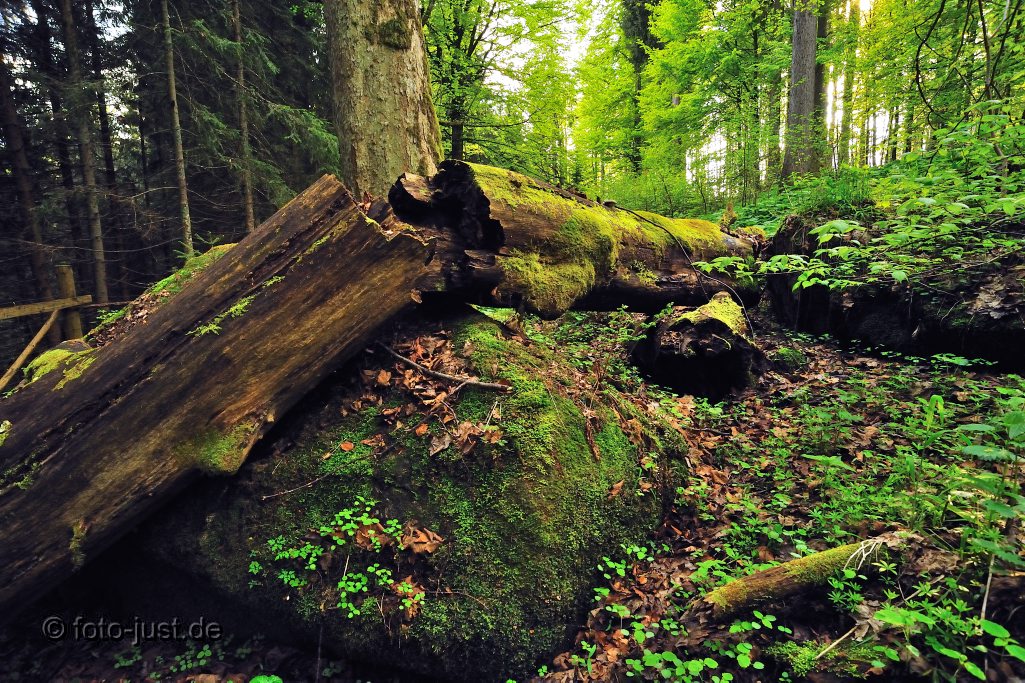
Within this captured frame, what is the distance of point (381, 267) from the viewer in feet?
10.7

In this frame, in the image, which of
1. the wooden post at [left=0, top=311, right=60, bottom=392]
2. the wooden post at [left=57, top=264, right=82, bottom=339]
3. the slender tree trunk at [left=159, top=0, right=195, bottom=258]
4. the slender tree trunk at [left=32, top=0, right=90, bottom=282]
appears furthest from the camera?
the slender tree trunk at [left=32, top=0, right=90, bottom=282]

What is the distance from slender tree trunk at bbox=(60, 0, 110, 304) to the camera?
1099cm

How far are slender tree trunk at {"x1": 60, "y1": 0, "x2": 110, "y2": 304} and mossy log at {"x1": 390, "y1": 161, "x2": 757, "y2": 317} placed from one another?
1222cm

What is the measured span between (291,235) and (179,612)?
2.56 m

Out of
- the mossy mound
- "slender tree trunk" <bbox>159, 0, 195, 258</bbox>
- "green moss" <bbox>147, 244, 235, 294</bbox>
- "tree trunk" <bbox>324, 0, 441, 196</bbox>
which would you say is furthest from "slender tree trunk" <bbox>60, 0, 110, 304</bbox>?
the mossy mound

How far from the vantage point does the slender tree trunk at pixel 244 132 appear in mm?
12469

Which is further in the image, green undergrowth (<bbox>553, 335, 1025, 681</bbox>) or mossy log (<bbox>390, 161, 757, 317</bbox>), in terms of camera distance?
mossy log (<bbox>390, 161, 757, 317</bbox>)

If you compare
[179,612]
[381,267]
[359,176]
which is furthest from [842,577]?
[359,176]

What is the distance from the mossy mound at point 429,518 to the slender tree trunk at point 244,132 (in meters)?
11.5

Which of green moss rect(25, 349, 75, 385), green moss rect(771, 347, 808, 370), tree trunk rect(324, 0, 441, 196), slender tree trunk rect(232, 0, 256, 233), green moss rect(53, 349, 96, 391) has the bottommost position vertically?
green moss rect(771, 347, 808, 370)

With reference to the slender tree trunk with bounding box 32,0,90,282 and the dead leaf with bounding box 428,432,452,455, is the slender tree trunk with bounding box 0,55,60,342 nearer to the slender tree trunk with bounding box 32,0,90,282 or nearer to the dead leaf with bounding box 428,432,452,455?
the slender tree trunk with bounding box 32,0,90,282

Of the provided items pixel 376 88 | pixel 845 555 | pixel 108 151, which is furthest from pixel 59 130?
pixel 845 555

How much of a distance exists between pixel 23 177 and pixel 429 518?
48.4ft

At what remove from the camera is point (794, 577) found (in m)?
2.50
